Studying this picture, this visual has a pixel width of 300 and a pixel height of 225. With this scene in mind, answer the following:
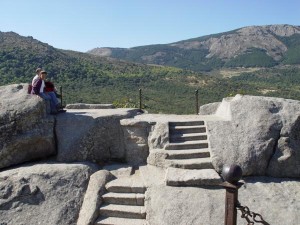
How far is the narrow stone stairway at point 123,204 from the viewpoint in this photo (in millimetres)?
8195

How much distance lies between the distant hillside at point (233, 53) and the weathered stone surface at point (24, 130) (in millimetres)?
145415

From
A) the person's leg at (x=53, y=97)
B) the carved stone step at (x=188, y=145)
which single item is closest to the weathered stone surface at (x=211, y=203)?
the carved stone step at (x=188, y=145)

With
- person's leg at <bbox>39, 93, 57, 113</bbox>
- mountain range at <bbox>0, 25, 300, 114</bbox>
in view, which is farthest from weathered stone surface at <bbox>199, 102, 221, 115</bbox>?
mountain range at <bbox>0, 25, 300, 114</bbox>

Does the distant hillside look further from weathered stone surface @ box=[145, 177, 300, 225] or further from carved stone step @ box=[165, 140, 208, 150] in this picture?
weathered stone surface @ box=[145, 177, 300, 225]

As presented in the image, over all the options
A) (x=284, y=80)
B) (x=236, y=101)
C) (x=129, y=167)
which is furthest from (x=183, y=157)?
(x=284, y=80)

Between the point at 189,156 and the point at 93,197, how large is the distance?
2.52 meters

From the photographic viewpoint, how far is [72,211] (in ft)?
27.5

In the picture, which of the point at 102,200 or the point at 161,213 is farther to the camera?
the point at 102,200

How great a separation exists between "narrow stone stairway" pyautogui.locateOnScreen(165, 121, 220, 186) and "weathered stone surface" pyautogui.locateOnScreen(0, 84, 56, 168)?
10.7 feet

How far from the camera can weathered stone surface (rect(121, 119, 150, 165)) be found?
404 inches

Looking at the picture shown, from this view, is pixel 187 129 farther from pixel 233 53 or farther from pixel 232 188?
pixel 233 53

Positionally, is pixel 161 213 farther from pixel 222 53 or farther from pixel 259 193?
pixel 222 53

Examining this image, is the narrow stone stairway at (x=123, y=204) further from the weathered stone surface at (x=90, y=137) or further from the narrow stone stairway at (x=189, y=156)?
the weathered stone surface at (x=90, y=137)

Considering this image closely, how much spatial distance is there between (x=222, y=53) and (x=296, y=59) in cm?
3981
